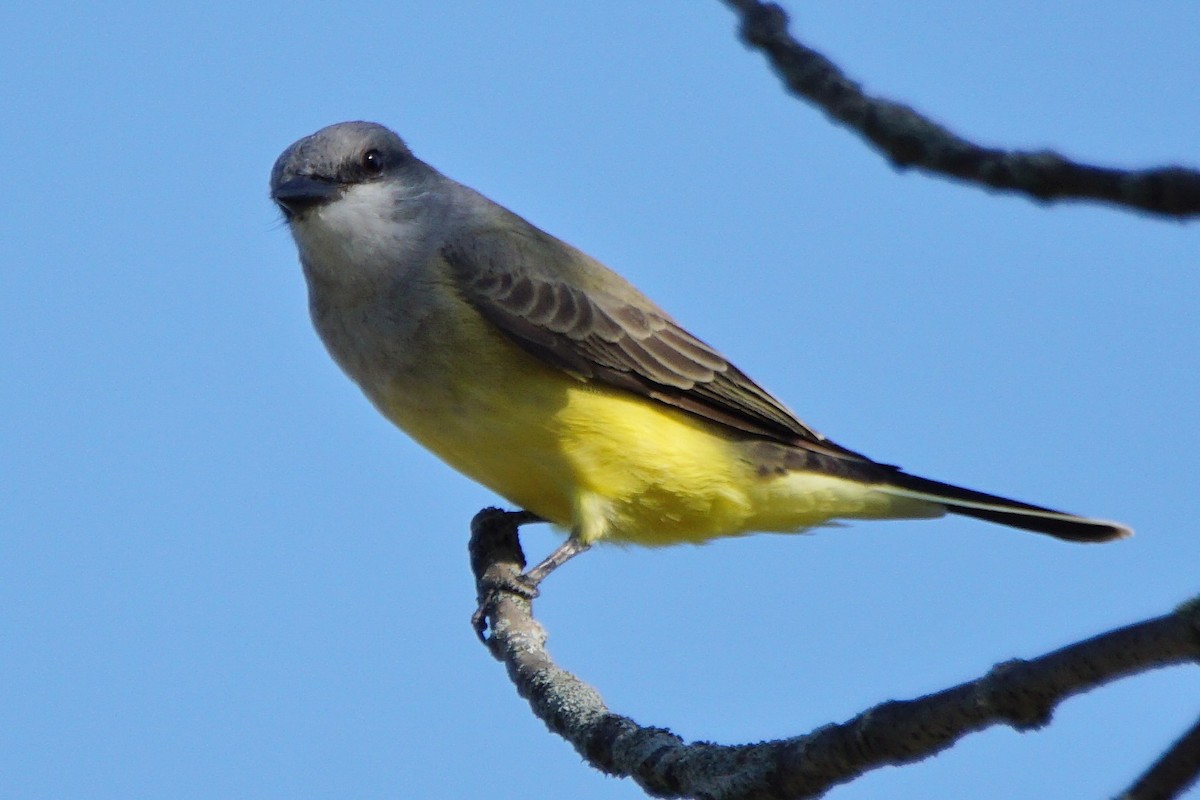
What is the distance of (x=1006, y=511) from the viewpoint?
7461 mm

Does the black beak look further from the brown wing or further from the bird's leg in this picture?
the bird's leg

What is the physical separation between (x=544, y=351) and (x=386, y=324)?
0.76m

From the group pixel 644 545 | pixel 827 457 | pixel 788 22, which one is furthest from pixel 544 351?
pixel 788 22

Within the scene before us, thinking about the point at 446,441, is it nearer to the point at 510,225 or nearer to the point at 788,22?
the point at 510,225

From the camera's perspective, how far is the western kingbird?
6727 mm

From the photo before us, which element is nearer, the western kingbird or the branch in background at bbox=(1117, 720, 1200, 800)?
the branch in background at bbox=(1117, 720, 1200, 800)

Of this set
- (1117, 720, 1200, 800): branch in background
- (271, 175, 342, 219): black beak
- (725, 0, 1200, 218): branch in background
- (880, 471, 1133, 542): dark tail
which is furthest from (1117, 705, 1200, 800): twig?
(271, 175, 342, 219): black beak

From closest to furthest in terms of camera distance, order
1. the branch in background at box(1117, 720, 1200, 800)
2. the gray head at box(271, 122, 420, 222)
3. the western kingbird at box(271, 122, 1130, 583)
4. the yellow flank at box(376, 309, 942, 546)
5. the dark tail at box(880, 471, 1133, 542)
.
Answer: the branch in background at box(1117, 720, 1200, 800), the yellow flank at box(376, 309, 942, 546), the western kingbird at box(271, 122, 1130, 583), the gray head at box(271, 122, 420, 222), the dark tail at box(880, 471, 1133, 542)

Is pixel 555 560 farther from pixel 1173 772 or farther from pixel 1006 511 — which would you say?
pixel 1173 772

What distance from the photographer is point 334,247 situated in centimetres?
720

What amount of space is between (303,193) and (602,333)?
1632 millimetres

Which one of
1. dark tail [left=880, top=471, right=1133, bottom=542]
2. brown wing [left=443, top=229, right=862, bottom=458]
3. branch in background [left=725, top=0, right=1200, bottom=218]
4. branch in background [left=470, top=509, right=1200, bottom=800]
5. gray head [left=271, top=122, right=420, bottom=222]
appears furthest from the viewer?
dark tail [left=880, top=471, right=1133, bottom=542]

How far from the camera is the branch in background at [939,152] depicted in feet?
6.70

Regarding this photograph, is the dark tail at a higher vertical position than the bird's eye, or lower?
lower
